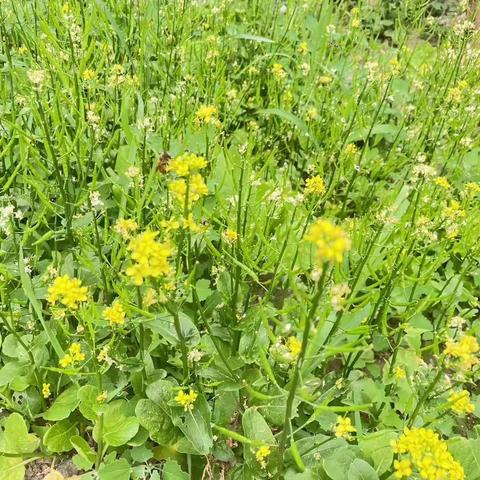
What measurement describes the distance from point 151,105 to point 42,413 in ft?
5.29

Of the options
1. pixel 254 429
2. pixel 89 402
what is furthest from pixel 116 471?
pixel 254 429

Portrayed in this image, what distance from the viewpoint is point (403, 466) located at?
1395mm

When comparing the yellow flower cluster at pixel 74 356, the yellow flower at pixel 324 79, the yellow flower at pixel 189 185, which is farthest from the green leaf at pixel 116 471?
the yellow flower at pixel 324 79

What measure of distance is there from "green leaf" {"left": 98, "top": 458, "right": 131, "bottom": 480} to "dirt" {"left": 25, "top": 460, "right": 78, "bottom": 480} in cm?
25

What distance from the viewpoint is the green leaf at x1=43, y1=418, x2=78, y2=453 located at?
1966 mm

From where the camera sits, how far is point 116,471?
188 centimetres

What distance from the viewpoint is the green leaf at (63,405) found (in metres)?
1.96

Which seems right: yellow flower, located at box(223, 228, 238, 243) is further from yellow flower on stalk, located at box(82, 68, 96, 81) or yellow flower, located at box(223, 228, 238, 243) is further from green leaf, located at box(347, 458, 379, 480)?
yellow flower on stalk, located at box(82, 68, 96, 81)

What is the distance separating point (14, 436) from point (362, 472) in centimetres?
125

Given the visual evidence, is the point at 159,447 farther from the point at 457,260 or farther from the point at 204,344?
the point at 457,260

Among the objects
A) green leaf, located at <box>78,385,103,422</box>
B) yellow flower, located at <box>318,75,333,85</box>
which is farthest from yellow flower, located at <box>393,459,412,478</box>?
yellow flower, located at <box>318,75,333,85</box>

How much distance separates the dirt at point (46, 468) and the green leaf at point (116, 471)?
0.25 metres

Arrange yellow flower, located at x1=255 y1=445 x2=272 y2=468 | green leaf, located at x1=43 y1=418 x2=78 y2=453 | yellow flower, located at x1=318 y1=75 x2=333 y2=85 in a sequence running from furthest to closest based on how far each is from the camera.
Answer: yellow flower, located at x1=318 y1=75 x2=333 y2=85 < green leaf, located at x1=43 y1=418 x2=78 y2=453 < yellow flower, located at x1=255 y1=445 x2=272 y2=468

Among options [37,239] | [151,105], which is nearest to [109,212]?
[37,239]
